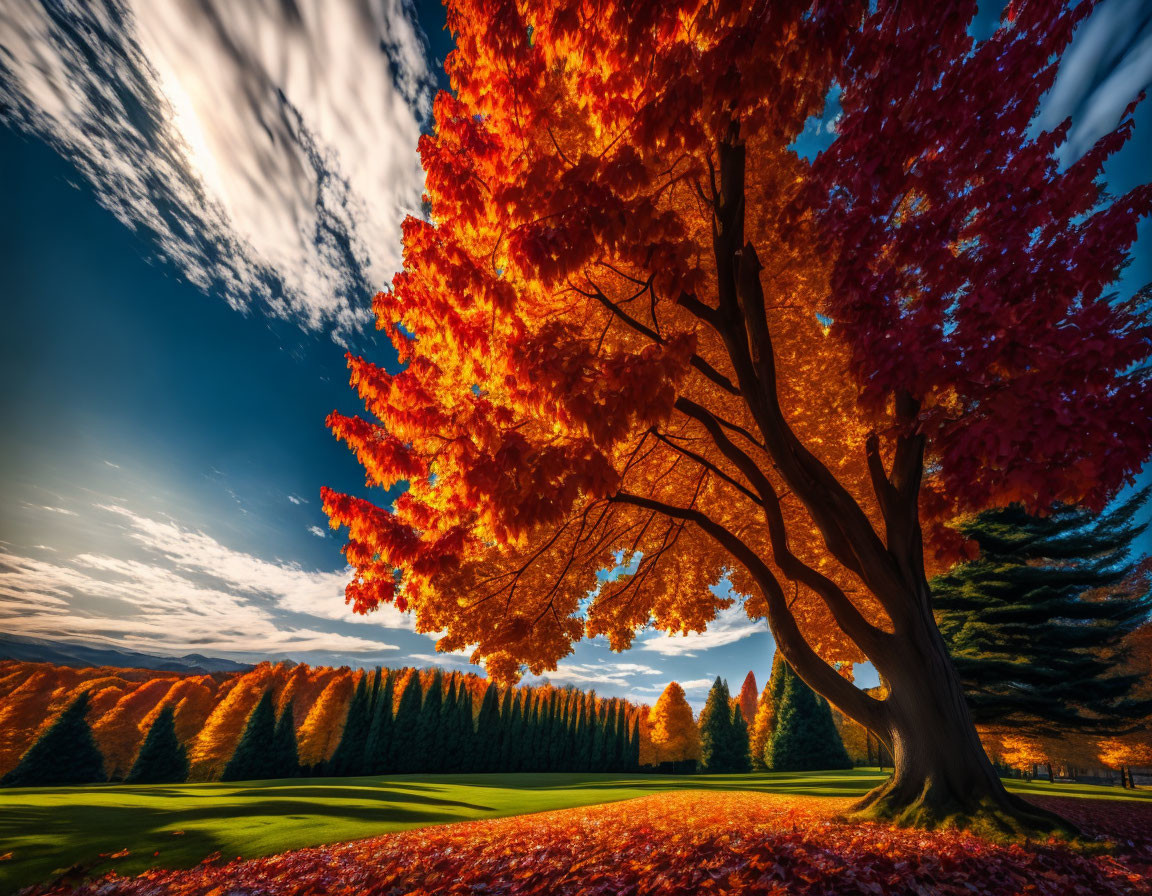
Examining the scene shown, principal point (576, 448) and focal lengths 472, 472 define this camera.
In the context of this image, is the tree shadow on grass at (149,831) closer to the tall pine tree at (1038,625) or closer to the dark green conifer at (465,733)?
the tall pine tree at (1038,625)

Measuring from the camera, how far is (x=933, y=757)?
5.76 meters

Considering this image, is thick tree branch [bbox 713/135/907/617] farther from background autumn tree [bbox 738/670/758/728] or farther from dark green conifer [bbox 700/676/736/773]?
background autumn tree [bbox 738/670/758/728]

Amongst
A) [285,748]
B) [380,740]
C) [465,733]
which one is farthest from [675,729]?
[285,748]

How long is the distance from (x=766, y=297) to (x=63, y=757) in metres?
58.1

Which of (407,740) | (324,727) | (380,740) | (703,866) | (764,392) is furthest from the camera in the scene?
(407,740)

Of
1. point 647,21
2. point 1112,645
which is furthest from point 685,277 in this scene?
point 1112,645

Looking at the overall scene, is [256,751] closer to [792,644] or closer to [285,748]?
[285,748]

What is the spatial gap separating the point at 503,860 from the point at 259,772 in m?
48.7

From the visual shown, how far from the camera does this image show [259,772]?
131 feet

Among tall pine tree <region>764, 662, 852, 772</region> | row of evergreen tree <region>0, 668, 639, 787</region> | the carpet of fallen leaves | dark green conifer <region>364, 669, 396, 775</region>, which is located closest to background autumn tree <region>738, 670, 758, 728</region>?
row of evergreen tree <region>0, 668, 639, 787</region>

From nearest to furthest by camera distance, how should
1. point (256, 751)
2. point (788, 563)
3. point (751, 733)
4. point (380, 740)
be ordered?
1. point (788, 563)
2. point (256, 751)
3. point (380, 740)
4. point (751, 733)

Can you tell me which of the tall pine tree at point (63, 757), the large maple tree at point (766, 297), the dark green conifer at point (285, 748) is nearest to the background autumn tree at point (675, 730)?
the dark green conifer at point (285, 748)

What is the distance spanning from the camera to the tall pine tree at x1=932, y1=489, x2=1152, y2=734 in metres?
17.2

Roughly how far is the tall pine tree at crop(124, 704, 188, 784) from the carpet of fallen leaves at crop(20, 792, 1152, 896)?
1705 inches
